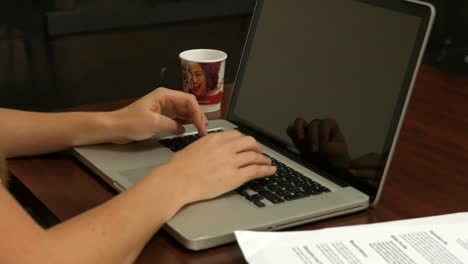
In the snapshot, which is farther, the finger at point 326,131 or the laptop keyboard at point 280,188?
the finger at point 326,131

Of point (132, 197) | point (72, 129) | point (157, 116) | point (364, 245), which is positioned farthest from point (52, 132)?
point (364, 245)

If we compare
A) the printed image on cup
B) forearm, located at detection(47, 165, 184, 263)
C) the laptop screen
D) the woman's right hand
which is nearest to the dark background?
the printed image on cup

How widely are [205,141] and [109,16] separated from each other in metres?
1.89

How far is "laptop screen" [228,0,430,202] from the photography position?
93 centimetres

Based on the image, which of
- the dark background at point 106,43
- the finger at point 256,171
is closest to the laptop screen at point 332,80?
the finger at point 256,171

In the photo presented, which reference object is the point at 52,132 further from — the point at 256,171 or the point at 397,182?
the point at 397,182

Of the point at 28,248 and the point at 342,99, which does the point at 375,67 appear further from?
the point at 28,248

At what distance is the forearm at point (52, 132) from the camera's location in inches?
42.1

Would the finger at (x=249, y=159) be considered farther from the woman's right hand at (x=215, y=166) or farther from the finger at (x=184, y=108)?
the finger at (x=184, y=108)

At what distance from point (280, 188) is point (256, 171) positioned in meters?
0.04

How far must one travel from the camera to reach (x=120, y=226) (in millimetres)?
780

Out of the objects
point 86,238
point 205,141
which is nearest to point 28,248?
point 86,238

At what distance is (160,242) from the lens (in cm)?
83

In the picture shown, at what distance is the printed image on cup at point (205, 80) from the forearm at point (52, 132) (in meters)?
0.27
